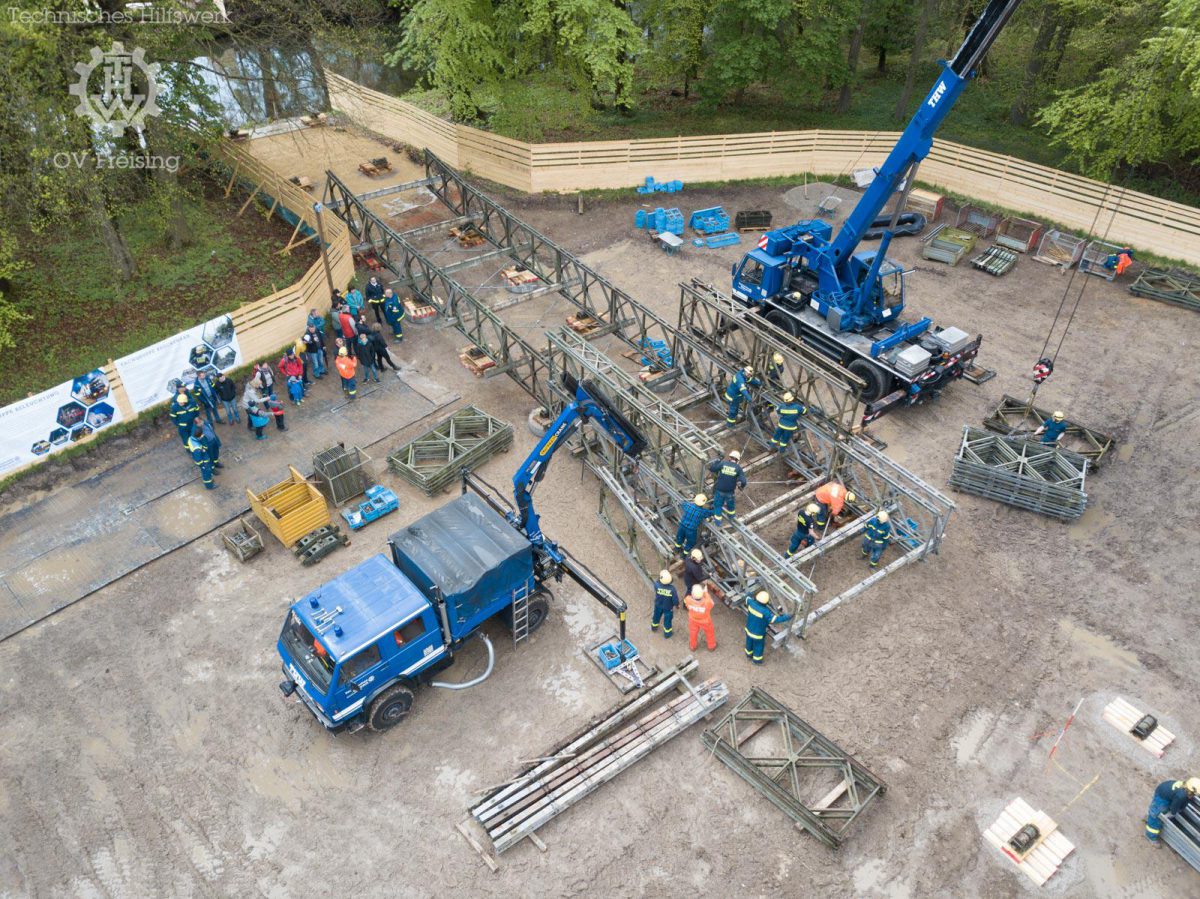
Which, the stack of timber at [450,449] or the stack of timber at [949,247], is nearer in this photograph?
the stack of timber at [450,449]

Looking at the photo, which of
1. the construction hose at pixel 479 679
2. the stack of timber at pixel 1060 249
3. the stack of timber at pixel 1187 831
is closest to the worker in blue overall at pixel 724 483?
the construction hose at pixel 479 679

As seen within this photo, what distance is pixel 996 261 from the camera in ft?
82.6

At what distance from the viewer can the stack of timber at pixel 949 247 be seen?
25656mm

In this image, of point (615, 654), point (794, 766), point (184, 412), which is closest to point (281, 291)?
point (184, 412)

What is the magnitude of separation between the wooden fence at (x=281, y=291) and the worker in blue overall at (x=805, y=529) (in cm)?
1310

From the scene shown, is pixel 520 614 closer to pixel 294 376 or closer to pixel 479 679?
pixel 479 679

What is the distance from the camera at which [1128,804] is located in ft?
40.0

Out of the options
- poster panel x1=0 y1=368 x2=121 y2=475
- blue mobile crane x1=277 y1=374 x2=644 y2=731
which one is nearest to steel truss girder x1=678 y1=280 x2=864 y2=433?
blue mobile crane x1=277 y1=374 x2=644 y2=731

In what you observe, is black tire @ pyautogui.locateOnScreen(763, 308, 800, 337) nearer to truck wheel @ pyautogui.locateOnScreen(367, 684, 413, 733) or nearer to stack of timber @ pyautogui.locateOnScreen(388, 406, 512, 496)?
stack of timber @ pyautogui.locateOnScreen(388, 406, 512, 496)

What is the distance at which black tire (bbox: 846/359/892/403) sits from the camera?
19266 millimetres

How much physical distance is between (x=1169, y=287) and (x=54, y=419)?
2774 cm

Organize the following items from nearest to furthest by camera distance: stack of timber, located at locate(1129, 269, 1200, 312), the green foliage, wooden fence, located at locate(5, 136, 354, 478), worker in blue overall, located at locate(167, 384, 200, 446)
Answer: worker in blue overall, located at locate(167, 384, 200, 446) < wooden fence, located at locate(5, 136, 354, 478) < stack of timber, located at locate(1129, 269, 1200, 312) < the green foliage

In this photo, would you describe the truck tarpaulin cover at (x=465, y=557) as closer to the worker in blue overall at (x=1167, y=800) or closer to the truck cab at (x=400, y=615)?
the truck cab at (x=400, y=615)

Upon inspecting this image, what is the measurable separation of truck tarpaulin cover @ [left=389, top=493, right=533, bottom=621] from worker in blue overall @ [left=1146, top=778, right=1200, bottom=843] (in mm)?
9209
